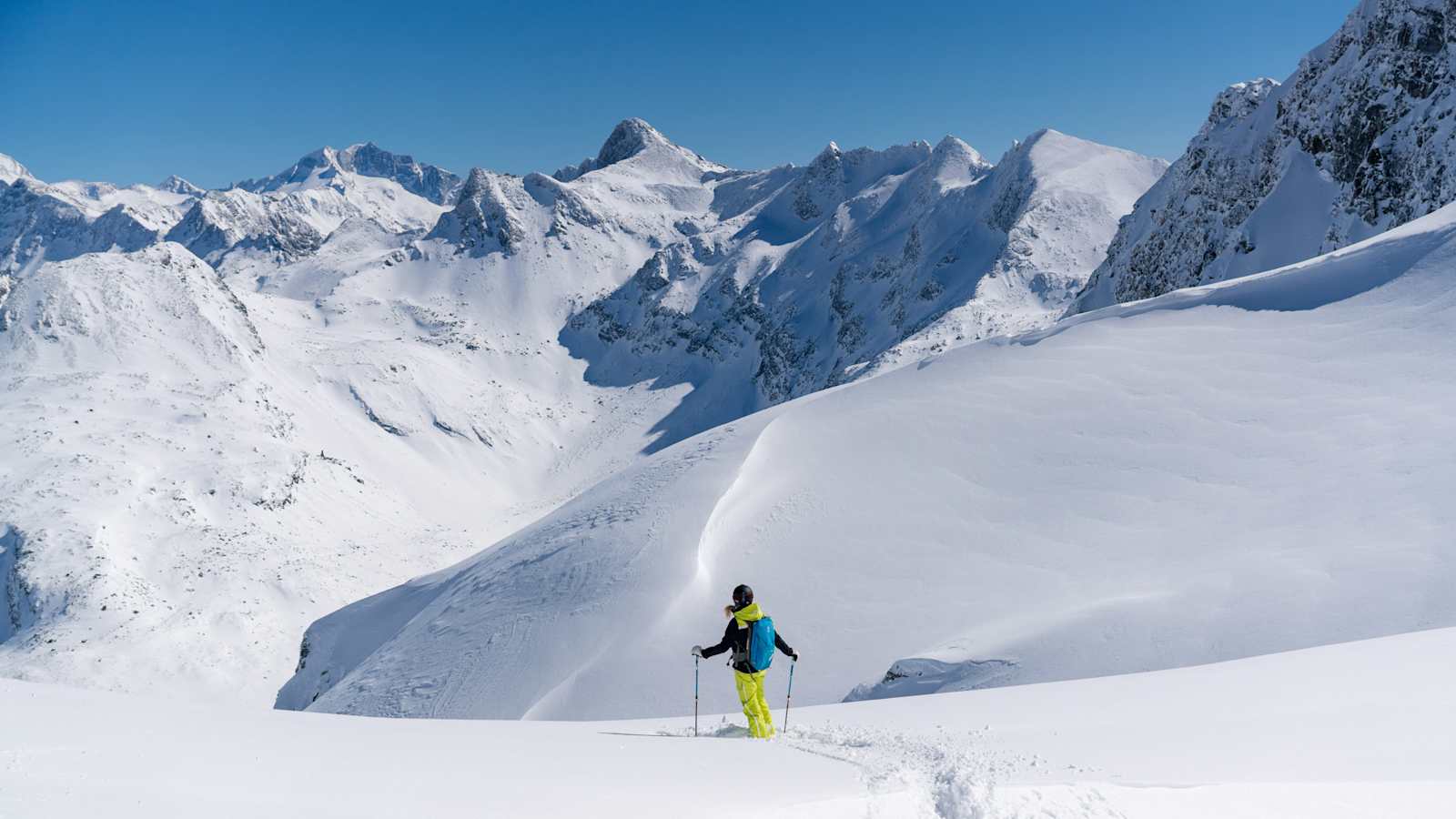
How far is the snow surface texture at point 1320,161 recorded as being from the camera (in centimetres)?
4528

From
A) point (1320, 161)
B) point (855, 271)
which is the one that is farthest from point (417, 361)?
point (1320, 161)

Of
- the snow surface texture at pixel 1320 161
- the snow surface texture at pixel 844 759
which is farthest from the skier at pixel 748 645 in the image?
the snow surface texture at pixel 1320 161

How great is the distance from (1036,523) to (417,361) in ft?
310

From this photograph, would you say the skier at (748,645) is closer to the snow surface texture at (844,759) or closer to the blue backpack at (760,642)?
the blue backpack at (760,642)

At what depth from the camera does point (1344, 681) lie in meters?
7.27

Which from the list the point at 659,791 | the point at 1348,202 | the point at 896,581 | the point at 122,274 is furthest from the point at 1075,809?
the point at 122,274

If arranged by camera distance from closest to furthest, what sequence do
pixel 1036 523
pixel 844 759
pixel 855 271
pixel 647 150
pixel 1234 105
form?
pixel 844 759, pixel 1036 523, pixel 1234 105, pixel 855 271, pixel 647 150

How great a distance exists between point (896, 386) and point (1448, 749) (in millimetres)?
18681

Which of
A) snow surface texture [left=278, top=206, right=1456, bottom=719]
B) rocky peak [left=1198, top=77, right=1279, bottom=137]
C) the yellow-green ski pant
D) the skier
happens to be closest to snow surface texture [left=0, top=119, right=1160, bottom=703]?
rocky peak [left=1198, top=77, right=1279, bottom=137]

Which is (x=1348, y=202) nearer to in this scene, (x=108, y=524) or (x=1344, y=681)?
(x=1344, y=681)

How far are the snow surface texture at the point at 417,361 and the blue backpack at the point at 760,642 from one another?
136ft

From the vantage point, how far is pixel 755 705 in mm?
8695

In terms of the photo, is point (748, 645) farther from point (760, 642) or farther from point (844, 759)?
point (844, 759)

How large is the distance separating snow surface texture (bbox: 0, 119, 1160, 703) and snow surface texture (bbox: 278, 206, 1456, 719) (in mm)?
30211
